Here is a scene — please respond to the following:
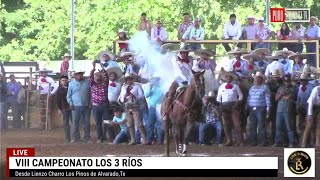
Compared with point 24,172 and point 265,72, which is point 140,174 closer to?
point 24,172

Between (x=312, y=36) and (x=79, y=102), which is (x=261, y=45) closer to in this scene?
(x=312, y=36)

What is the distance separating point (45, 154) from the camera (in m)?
9.14

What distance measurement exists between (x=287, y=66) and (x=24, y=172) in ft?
9.93

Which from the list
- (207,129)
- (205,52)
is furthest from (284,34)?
(207,129)

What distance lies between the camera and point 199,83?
31.9 ft

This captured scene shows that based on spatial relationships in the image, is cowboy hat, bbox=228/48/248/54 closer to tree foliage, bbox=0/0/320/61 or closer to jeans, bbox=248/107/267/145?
tree foliage, bbox=0/0/320/61

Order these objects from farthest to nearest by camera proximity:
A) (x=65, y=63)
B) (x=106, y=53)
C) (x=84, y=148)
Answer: (x=106, y=53)
(x=65, y=63)
(x=84, y=148)

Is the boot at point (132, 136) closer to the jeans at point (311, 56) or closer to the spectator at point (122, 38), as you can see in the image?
the spectator at point (122, 38)

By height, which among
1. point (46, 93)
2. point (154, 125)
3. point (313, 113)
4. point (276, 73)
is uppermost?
point (276, 73)

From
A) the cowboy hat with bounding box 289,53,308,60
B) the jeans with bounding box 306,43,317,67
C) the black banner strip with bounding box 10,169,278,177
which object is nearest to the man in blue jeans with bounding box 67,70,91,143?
the black banner strip with bounding box 10,169,278,177

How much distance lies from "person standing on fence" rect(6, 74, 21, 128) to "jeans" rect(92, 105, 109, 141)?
2.67 feet

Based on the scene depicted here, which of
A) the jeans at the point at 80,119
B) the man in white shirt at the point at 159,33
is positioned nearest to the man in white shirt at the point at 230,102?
the man in white shirt at the point at 159,33

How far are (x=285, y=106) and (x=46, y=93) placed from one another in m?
2.52

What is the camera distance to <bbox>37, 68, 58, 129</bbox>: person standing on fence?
9.48 m
